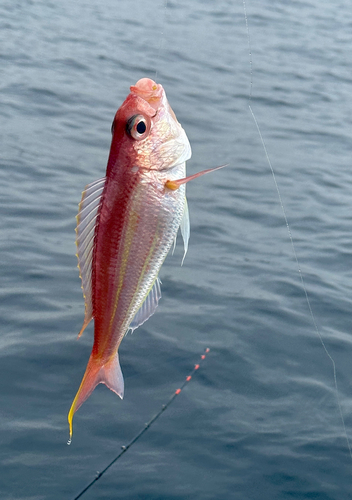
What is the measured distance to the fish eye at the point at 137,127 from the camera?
2678mm

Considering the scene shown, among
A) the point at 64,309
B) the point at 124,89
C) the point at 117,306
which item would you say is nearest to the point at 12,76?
the point at 124,89

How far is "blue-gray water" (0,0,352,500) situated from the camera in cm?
517

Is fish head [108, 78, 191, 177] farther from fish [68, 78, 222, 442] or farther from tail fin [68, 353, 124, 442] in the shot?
tail fin [68, 353, 124, 442]

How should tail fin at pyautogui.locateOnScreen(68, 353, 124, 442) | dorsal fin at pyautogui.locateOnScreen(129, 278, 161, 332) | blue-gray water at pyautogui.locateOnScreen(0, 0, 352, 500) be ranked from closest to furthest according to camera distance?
tail fin at pyautogui.locateOnScreen(68, 353, 124, 442) < dorsal fin at pyautogui.locateOnScreen(129, 278, 161, 332) < blue-gray water at pyautogui.locateOnScreen(0, 0, 352, 500)

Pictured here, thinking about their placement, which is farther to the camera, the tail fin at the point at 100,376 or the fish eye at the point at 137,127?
the tail fin at the point at 100,376

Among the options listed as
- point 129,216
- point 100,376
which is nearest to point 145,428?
→ point 100,376

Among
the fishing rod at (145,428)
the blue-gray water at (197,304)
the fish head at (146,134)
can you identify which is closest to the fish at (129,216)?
the fish head at (146,134)

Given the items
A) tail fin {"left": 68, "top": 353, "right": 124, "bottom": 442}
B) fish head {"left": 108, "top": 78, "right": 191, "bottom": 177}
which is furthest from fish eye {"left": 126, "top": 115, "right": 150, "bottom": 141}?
tail fin {"left": 68, "top": 353, "right": 124, "bottom": 442}

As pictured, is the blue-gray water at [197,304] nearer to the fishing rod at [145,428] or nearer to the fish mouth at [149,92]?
the fishing rod at [145,428]

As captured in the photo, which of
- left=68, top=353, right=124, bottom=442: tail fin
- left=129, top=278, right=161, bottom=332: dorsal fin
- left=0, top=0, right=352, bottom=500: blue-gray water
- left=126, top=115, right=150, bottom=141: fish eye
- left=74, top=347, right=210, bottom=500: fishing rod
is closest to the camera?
left=126, top=115, right=150, bottom=141: fish eye

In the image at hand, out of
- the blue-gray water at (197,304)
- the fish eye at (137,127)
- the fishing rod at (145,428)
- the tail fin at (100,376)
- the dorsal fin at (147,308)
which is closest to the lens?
the fish eye at (137,127)

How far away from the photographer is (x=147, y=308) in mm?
3018

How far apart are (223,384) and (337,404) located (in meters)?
1.06

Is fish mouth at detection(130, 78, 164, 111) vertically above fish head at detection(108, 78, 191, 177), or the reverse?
fish mouth at detection(130, 78, 164, 111)
